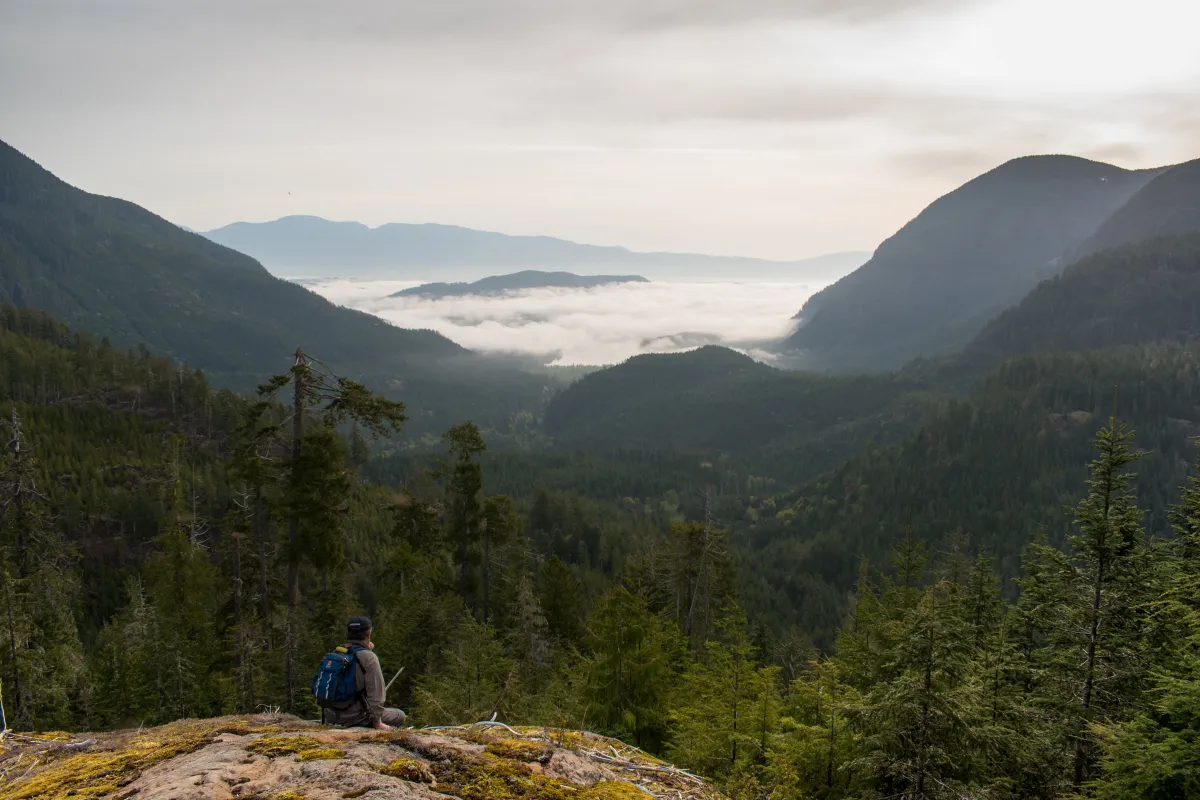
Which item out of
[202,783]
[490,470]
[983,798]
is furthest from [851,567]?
[202,783]

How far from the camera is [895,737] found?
11258mm

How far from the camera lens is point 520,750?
665 cm

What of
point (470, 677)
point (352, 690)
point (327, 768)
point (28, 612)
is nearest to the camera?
point (327, 768)

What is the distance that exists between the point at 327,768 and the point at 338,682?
2520 mm

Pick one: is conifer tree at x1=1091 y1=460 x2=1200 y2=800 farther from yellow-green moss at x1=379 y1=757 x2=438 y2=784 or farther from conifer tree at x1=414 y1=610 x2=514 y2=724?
conifer tree at x1=414 y1=610 x2=514 y2=724

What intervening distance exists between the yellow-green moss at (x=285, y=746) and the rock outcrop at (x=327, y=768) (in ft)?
0.04

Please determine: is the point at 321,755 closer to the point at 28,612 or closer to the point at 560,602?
the point at 28,612

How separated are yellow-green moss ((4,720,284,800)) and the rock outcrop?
0.05 ft

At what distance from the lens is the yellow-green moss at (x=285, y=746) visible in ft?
20.0

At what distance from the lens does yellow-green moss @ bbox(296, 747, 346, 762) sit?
586 centimetres

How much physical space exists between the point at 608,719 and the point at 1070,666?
1335 centimetres

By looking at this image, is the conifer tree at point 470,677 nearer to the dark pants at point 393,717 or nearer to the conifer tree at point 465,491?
the conifer tree at point 465,491

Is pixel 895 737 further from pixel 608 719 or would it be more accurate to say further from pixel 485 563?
pixel 485 563

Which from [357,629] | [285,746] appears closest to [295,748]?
[285,746]
